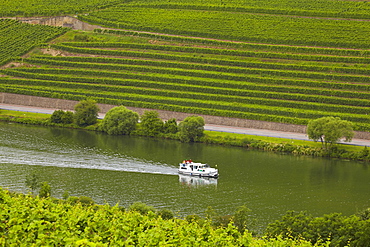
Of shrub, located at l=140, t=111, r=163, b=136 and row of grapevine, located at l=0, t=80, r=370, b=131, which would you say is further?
row of grapevine, located at l=0, t=80, r=370, b=131

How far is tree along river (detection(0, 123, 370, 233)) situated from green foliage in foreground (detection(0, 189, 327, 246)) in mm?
25472

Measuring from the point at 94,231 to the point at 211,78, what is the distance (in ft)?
304

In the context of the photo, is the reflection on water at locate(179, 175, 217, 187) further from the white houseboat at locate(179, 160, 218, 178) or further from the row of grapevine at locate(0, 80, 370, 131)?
the row of grapevine at locate(0, 80, 370, 131)

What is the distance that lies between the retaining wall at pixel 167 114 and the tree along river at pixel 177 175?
1453cm

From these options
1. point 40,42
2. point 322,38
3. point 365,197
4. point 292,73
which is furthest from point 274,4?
point 365,197

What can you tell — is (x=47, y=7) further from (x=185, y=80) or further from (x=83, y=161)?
(x=83, y=161)

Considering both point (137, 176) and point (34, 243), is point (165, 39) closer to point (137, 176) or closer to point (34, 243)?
point (137, 176)

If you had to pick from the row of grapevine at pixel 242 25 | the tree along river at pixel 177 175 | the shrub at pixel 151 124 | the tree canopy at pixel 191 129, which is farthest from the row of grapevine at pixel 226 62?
the tree along river at pixel 177 175

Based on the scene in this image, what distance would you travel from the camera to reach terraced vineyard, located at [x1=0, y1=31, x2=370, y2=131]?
11575 cm

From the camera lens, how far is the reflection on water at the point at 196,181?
79.1 metres

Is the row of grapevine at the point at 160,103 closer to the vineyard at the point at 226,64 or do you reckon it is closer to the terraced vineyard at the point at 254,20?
the vineyard at the point at 226,64

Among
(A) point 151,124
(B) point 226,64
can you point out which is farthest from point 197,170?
(B) point 226,64

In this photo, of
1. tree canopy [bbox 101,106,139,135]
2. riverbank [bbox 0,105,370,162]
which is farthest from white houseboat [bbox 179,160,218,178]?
tree canopy [bbox 101,106,139,135]

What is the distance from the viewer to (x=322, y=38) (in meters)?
137
